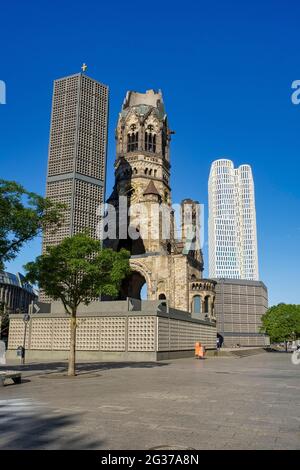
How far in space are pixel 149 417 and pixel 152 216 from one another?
6890cm

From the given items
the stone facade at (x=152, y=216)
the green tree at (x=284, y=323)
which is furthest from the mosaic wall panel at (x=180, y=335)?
the green tree at (x=284, y=323)

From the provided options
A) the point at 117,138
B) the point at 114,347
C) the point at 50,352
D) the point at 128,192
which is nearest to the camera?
the point at 114,347

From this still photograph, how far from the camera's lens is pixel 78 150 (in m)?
63.0

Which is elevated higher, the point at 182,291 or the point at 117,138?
the point at 117,138

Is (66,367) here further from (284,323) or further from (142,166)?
(142,166)

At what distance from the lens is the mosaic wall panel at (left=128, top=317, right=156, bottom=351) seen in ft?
110

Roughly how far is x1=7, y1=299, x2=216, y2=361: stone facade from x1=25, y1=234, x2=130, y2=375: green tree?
509 inches

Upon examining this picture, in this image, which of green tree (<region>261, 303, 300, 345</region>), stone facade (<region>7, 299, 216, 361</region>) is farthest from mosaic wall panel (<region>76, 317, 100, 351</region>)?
green tree (<region>261, 303, 300, 345</region>)
